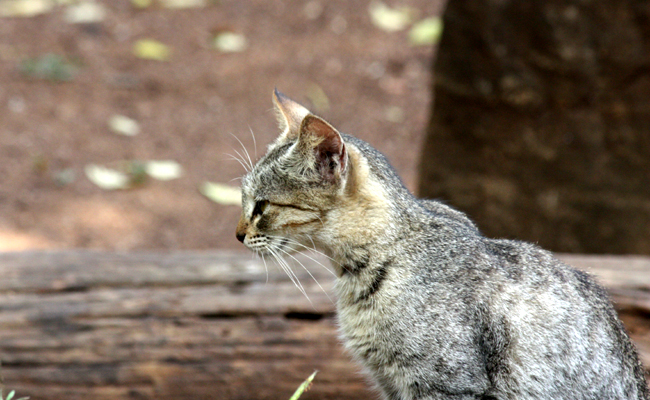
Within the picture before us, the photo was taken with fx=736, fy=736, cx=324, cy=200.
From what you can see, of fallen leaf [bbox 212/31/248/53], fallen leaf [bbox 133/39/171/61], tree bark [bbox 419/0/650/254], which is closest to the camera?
tree bark [bbox 419/0/650/254]

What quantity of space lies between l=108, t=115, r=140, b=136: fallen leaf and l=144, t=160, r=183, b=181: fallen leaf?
80 centimetres

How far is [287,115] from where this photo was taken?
11.7ft

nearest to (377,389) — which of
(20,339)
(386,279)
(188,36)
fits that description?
(386,279)

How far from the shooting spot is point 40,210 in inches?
279

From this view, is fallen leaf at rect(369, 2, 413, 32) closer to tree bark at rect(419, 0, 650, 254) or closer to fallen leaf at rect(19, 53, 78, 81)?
tree bark at rect(419, 0, 650, 254)

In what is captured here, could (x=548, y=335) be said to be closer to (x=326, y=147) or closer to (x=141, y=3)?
(x=326, y=147)

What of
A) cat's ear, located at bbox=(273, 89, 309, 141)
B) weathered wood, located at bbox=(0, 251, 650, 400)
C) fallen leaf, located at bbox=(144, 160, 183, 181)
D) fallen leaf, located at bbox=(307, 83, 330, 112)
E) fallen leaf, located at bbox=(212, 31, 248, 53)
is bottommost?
weathered wood, located at bbox=(0, 251, 650, 400)

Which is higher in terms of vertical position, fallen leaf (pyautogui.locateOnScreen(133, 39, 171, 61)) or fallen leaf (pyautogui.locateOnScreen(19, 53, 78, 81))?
fallen leaf (pyautogui.locateOnScreen(133, 39, 171, 61))

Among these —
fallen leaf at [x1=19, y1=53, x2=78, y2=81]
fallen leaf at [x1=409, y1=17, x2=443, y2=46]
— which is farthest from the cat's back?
fallen leaf at [x1=19, y1=53, x2=78, y2=81]

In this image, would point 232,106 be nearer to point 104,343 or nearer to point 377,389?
point 104,343

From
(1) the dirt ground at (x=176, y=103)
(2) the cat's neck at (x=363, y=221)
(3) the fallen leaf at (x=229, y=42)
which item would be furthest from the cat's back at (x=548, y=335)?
(3) the fallen leaf at (x=229, y=42)

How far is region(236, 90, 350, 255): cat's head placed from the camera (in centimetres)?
309

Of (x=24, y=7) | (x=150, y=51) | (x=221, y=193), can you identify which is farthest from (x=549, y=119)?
(x=24, y=7)

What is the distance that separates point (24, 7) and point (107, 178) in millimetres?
4586
